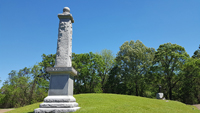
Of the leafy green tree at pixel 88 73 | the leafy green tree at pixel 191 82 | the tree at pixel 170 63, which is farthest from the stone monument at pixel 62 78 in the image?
the leafy green tree at pixel 191 82

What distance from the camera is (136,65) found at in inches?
1355

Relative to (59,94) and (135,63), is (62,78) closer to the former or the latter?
(59,94)

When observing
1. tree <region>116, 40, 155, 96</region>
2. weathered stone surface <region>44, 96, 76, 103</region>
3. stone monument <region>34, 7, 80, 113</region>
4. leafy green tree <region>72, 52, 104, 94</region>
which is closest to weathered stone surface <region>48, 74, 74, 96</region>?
stone monument <region>34, 7, 80, 113</region>

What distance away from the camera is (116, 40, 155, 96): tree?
111 feet

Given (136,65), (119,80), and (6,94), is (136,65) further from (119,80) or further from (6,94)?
(6,94)

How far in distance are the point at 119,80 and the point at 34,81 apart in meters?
20.0

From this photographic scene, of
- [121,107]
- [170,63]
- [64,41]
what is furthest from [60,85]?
[170,63]

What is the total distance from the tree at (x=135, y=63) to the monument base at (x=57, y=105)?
26.7m

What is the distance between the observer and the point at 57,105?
8.02 m

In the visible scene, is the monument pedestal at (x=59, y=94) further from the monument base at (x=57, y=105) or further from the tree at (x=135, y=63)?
the tree at (x=135, y=63)

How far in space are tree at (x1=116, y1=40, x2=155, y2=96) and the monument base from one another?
2675 centimetres

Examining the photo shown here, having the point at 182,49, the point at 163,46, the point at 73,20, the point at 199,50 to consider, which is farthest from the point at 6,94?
the point at 199,50

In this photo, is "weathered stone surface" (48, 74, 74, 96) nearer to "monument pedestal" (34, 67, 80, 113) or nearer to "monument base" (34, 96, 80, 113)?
"monument pedestal" (34, 67, 80, 113)

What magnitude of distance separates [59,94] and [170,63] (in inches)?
1198
